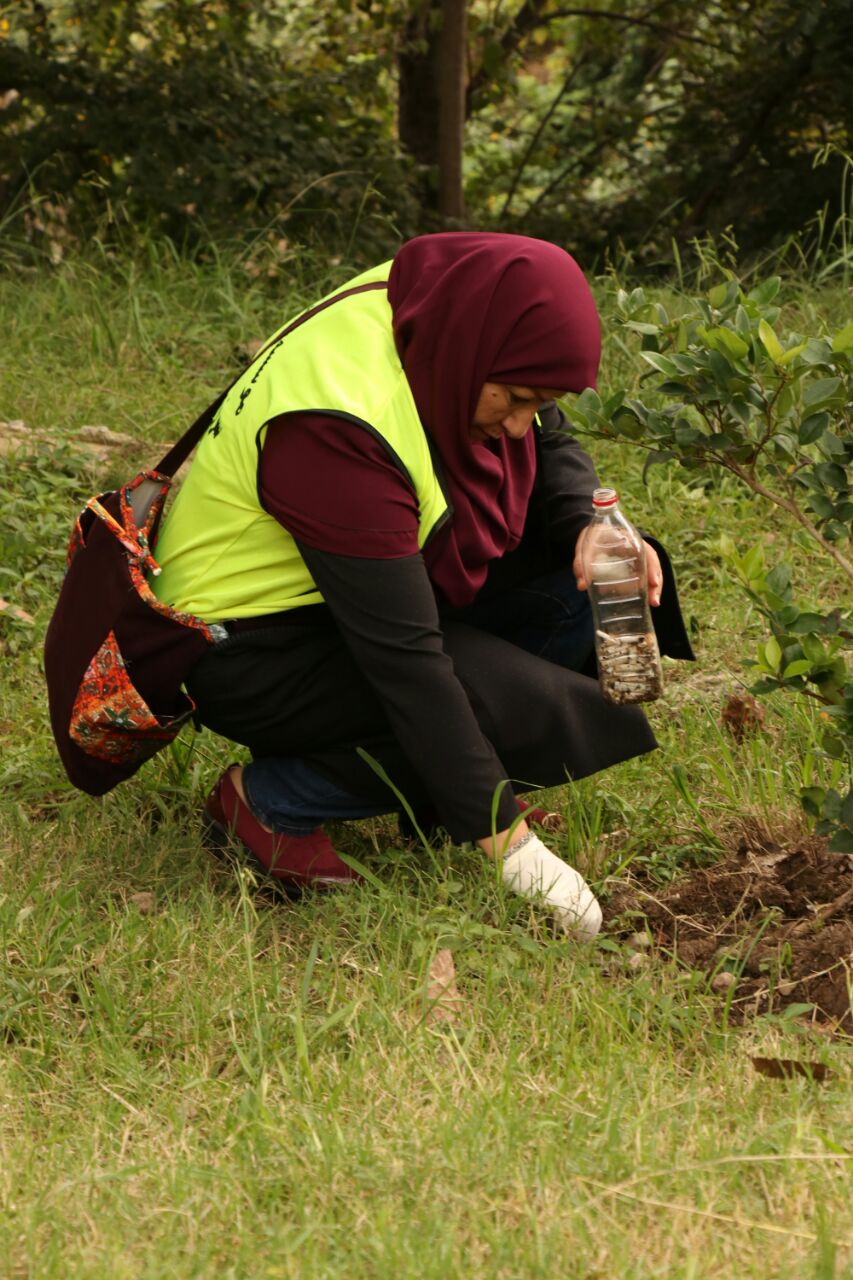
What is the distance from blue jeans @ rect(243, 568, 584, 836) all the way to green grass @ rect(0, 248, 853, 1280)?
156 millimetres

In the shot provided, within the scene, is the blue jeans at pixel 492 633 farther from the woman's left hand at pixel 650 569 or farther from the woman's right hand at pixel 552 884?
the woman's right hand at pixel 552 884

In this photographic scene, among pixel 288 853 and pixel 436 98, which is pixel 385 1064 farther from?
pixel 436 98

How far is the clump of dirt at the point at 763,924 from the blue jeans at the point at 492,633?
Result: 537mm

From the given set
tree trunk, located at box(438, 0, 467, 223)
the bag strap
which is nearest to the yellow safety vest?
the bag strap

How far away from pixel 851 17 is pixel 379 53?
84.8 inches

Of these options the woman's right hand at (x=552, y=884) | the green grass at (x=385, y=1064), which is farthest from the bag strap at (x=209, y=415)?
the woman's right hand at (x=552, y=884)

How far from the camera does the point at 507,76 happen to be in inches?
287

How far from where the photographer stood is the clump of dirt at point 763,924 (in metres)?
2.52

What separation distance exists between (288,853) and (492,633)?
65 cm

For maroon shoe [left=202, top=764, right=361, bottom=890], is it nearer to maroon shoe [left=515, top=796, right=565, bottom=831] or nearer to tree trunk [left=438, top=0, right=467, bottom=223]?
maroon shoe [left=515, top=796, right=565, bottom=831]

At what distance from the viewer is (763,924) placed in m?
2.62

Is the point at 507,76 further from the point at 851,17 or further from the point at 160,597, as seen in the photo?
the point at 160,597

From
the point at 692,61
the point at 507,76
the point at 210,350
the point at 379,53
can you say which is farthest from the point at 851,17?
the point at 210,350

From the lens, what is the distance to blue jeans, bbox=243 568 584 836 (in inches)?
116
